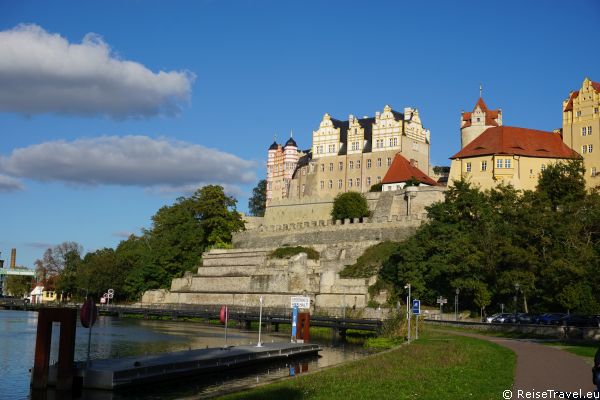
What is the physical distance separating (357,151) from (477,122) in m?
19.0

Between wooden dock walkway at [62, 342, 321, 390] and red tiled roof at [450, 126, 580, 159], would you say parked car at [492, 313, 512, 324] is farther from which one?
red tiled roof at [450, 126, 580, 159]

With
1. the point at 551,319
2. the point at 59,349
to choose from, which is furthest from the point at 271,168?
the point at 59,349

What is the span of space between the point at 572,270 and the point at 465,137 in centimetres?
4161

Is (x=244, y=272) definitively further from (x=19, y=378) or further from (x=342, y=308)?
(x=19, y=378)

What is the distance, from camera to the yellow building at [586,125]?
241 feet

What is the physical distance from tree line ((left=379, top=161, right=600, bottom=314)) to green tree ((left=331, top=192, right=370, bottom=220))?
21.0m

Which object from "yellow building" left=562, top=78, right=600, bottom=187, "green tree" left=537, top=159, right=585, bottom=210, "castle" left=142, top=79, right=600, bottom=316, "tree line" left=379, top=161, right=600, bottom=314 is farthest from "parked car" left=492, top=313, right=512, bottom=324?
"yellow building" left=562, top=78, right=600, bottom=187

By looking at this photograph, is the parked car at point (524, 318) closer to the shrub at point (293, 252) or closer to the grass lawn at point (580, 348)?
the grass lawn at point (580, 348)

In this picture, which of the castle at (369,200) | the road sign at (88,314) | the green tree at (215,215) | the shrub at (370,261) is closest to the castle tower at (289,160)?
the castle at (369,200)

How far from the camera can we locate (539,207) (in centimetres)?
5666

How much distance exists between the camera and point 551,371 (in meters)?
20.6

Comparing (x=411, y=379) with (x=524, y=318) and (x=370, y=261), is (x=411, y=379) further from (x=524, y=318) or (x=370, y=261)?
(x=370, y=261)

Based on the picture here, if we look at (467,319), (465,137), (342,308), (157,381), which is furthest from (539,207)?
(157,381)

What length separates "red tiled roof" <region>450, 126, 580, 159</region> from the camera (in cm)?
7606
